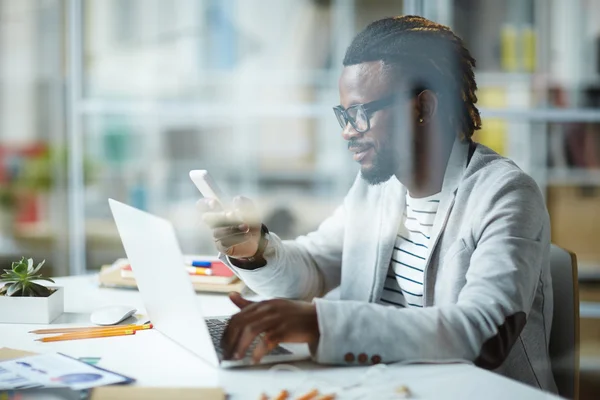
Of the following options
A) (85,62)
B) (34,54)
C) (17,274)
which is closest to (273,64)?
(85,62)

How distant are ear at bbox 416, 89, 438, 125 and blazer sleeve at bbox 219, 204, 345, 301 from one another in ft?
0.93

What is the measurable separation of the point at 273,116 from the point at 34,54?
3.55ft

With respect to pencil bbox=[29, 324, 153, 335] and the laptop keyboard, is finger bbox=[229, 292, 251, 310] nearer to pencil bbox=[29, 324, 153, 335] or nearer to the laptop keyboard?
the laptop keyboard

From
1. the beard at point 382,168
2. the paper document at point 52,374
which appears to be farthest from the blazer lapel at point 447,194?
the paper document at point 52,374

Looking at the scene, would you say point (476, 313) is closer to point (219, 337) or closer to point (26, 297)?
point (219, 337)

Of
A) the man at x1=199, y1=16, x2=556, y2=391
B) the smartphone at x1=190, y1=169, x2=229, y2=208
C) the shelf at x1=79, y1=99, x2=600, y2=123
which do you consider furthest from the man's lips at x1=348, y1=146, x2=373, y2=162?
the shelf at x1=79, y1=99, x2=600, y2=123

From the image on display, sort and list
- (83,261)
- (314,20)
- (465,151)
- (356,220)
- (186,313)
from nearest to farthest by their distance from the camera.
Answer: (186,313)
(465,151)
(356,220)
(83,261)
(314,20)

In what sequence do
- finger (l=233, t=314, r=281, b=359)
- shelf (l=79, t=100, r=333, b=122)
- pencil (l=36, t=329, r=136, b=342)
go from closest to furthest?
finger (l=233, t=314, r=281, b=359) < pencil (l=36, t=329, r=136, b=342) < shelf (l=79, t=100, r=333, b=122)

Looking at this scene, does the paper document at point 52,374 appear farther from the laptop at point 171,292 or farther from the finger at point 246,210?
the finger at point 246,210

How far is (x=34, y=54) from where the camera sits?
307 centimetres

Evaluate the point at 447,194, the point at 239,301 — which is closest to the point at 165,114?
the point at 447,194

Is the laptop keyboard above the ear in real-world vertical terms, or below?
below

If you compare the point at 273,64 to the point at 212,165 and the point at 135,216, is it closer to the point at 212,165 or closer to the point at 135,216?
the point at 212,165

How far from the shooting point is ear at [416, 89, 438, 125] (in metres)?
1.30
